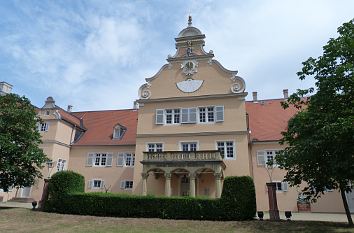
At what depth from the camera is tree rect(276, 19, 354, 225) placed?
1261cm

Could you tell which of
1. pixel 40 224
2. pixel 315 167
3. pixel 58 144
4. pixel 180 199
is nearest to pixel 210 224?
pixel 180 199

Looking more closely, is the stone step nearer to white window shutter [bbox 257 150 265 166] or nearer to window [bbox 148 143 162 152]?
window [bbox 148 143 162 152]

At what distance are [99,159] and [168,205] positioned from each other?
52.7ft

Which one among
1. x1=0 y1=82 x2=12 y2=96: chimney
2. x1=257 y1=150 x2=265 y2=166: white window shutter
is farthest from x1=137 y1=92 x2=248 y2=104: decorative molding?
x1=0 y1=82 x2=12 y2=96: chimney

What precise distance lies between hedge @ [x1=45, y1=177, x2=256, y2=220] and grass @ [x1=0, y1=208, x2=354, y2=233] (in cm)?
84

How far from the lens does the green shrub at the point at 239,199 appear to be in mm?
16172

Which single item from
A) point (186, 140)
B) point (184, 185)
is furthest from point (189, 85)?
point (184, 185)

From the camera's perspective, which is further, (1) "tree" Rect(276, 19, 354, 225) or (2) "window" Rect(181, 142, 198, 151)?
(2) "window" Rect(181, 142, 198, 151)

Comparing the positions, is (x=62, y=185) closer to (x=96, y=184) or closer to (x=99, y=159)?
(x=96, y=184)

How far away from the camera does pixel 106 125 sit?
34.8 meters

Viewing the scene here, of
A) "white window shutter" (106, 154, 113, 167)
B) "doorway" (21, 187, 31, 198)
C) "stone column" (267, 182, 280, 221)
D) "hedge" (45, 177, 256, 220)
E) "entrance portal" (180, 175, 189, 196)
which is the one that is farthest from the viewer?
"white window shutter" (106, 154, 113, 167)

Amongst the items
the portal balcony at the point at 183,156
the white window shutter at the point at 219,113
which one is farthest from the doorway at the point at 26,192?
the white window shutter at the point at 219,113

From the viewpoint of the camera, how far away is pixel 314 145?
13.0 m

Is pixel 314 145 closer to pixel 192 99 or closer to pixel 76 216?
pixel 76 216
